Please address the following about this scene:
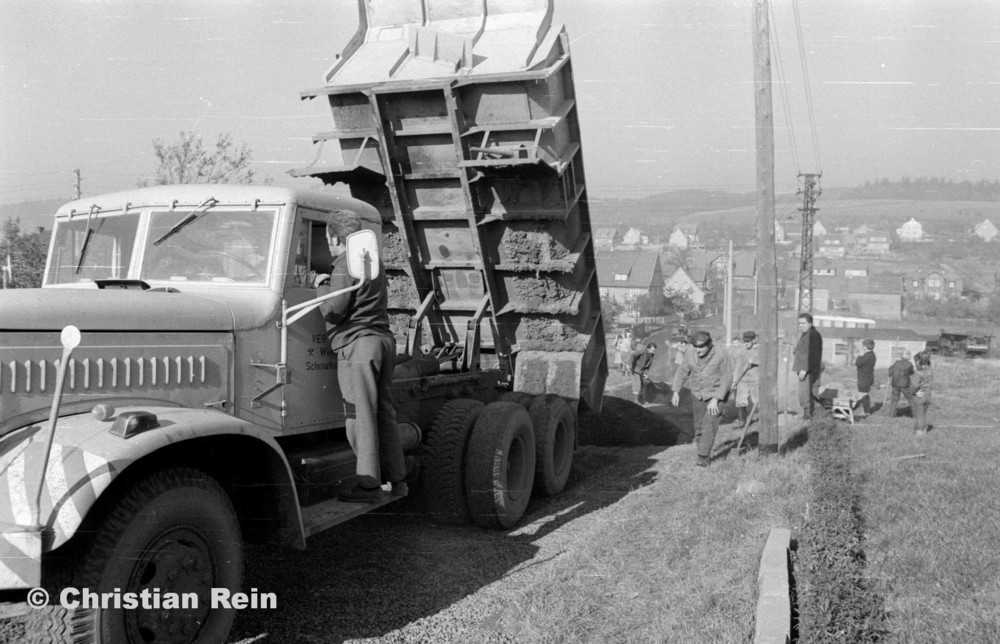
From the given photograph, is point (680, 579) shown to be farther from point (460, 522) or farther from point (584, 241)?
point (584, 241)

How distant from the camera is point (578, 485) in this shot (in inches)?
310

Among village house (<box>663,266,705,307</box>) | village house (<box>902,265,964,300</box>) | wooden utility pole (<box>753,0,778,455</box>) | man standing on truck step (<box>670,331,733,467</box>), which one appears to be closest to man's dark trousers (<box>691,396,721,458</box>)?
man standing on truck step (<box>670,331,733,467</box>)

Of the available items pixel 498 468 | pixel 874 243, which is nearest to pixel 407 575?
pixel 498 468

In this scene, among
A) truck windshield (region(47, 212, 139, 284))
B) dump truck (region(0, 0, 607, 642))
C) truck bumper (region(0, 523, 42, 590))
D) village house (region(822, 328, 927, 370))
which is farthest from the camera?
village house (region(822, 328, 927, 370))

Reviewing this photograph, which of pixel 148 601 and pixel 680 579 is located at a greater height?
pixel 148 601

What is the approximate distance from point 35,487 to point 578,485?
18.2 ft

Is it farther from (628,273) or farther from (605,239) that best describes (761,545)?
(628,273)

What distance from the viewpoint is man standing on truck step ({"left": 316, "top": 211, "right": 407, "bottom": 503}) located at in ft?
15.0

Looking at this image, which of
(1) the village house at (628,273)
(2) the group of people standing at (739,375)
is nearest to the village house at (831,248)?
(2) the group of people standing at (739,375)

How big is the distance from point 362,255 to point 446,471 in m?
2.09

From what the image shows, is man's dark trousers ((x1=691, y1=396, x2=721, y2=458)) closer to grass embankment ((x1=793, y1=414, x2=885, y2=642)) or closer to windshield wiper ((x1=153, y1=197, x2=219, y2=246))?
grass embankment ((x1=793, y1=414, x2=885, y2=642))

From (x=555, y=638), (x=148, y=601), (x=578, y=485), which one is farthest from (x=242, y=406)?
(x=578, y=485)

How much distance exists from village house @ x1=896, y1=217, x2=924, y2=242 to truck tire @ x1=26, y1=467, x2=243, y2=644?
28.1 ft

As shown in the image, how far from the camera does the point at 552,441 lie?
7.19 m
